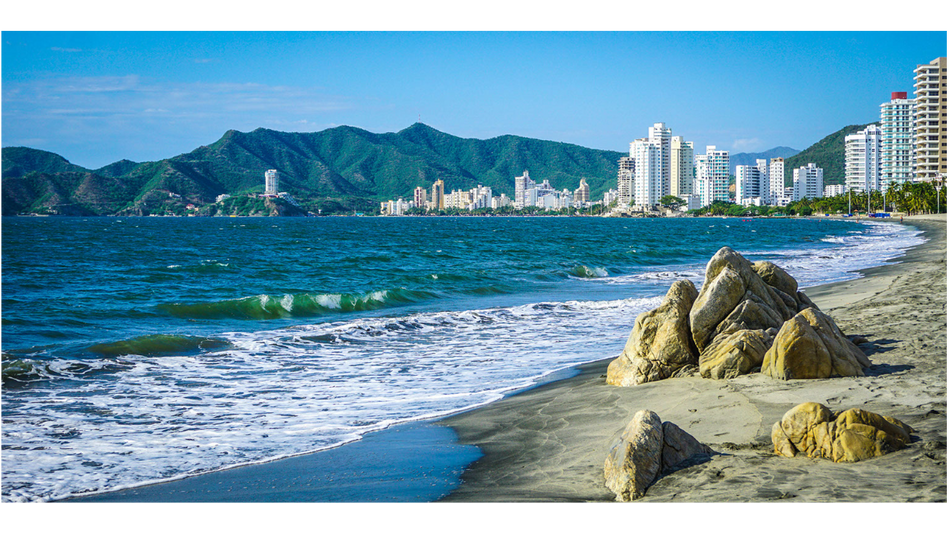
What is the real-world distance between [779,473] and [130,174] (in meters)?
179

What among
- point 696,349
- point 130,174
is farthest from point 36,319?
point 130,174

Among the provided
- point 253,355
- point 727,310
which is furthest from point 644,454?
point 253,355

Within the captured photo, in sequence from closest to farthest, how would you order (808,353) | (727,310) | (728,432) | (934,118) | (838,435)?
(838,435)
(728,432)
(808,353)
(727,310)
(934,118)

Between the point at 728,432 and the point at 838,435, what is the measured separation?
1289 millimetres

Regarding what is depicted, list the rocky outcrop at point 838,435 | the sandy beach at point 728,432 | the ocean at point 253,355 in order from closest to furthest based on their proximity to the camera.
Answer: the sandy beach at point 728,432, the rocky outcrop at point 838,435, the ocean at point 253,355

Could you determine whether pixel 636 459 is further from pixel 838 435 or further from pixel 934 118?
pixel 934 118

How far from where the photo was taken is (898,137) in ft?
582

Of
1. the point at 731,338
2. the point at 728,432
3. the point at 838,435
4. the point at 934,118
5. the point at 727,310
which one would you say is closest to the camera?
the point at 838,435

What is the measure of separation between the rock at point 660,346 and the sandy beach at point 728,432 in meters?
0.35

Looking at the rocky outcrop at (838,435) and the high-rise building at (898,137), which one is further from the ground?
the high-rise building at (898,137)

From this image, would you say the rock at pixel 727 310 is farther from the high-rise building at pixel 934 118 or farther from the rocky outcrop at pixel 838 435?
the high-rise building at pixel 934 118

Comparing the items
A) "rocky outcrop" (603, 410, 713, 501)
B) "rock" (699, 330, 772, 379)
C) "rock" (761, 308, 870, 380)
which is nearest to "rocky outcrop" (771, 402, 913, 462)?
"rocky outcrop" (603, 410, 713, 501)

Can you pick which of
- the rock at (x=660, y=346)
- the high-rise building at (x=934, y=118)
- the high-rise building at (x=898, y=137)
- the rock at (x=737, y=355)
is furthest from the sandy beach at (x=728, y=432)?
the high-rise building at (x=898, y=137)

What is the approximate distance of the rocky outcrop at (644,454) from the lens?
4.49 metres
